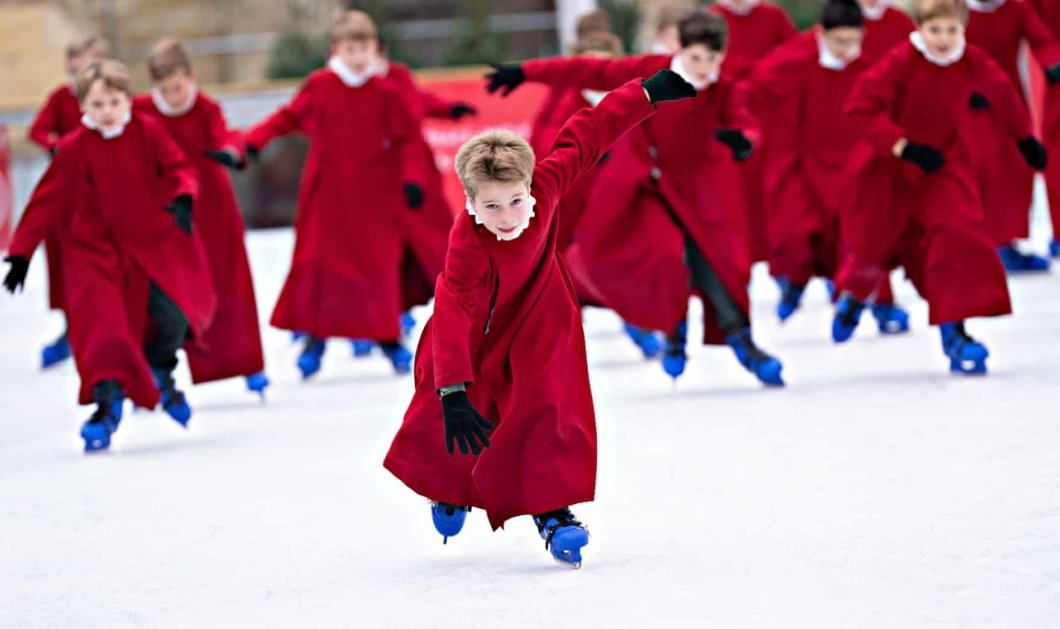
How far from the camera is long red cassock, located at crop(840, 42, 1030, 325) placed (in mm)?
6387

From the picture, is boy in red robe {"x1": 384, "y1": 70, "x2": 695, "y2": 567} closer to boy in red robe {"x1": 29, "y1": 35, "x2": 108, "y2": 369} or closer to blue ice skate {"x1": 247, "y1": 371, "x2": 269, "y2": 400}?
blue ice skate {"x1": 247, "y1": 371, "x2": 269, "y2": 400}

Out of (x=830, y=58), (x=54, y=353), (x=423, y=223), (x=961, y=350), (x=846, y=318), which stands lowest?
(x=54, y=353)

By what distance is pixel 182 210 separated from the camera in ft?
20.5

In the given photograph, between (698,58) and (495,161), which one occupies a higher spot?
(495,161)

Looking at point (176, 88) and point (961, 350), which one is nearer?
point (961, 350)

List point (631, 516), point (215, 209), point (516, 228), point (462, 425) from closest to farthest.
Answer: point (462, 425), point (516, 228), point (631, 516), point (215, 209)

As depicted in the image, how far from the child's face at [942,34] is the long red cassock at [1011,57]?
1825mm

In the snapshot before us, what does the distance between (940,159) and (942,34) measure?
0.48 meters

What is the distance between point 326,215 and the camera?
26.2 feet

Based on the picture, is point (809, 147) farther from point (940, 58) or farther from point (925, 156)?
point (925, 156)

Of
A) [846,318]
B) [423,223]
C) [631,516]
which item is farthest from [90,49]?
[631,516]

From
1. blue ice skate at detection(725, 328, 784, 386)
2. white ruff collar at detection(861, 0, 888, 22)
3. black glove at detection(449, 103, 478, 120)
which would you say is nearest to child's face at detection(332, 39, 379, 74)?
black glove at detection(449, 103, 478, 120)

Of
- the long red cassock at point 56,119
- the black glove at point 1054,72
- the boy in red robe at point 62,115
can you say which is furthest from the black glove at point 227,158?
the black glove at point 1054,72

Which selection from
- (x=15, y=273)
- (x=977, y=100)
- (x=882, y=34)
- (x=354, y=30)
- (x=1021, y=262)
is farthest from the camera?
(x=1021, y=262)
